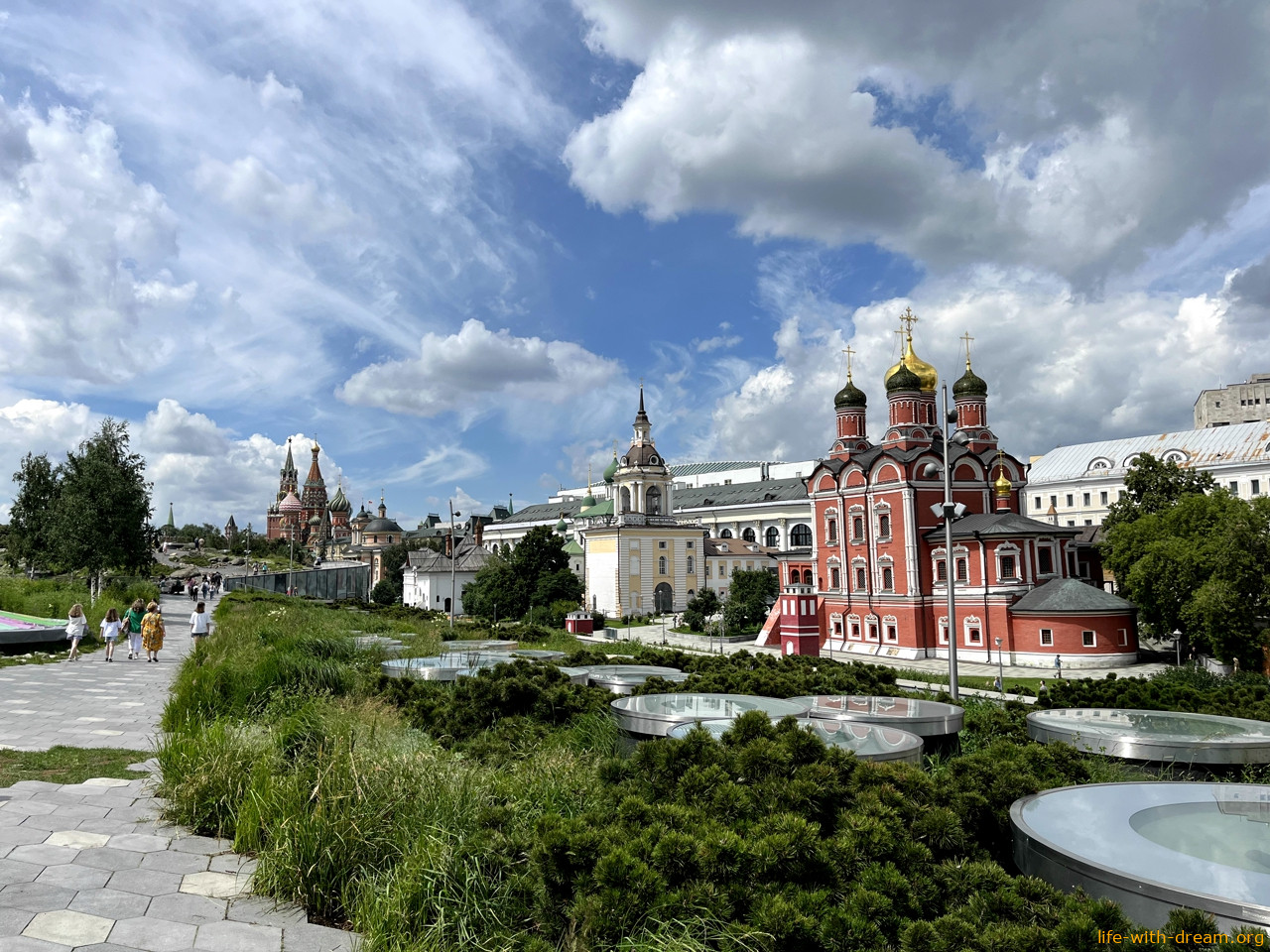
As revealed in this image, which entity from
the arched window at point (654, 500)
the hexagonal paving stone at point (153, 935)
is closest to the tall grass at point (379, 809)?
the hexagonal paving stone at point (153, 935)

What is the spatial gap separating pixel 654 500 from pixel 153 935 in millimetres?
63285

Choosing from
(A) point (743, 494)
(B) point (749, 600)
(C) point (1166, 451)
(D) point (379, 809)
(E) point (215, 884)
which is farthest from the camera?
(A) point (743, 494)

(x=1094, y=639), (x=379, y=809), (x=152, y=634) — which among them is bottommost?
(x=1094, y=639)

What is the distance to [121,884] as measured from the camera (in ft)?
17.6

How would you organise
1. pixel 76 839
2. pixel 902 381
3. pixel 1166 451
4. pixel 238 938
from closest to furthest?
pixel 238 938, pixel 76 839, pixel 902 381, pixel 1166 451

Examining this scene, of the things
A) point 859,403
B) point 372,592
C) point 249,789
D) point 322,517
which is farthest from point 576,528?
point 249,789

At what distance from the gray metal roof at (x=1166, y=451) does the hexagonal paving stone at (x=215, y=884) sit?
65.9 m

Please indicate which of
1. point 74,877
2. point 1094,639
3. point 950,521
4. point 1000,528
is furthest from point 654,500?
point 74,877

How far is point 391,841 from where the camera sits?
5551mm

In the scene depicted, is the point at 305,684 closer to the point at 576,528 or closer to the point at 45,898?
the point at 45,898

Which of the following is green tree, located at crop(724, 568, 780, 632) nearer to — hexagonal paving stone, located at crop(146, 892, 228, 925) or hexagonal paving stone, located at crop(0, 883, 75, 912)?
hexagonal paving stone, located at crop(146, 892, 228, 925)

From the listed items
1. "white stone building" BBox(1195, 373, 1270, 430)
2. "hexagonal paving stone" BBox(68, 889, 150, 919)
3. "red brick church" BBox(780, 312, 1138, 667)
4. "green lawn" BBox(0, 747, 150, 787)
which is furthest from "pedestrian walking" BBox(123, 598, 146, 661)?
"white stone building" BBox(1195, 373, 1270, 430)

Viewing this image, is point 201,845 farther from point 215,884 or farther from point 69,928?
point 69,928

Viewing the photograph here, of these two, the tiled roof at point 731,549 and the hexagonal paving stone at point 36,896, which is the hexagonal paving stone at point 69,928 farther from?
the tiled roof at point 731,549
